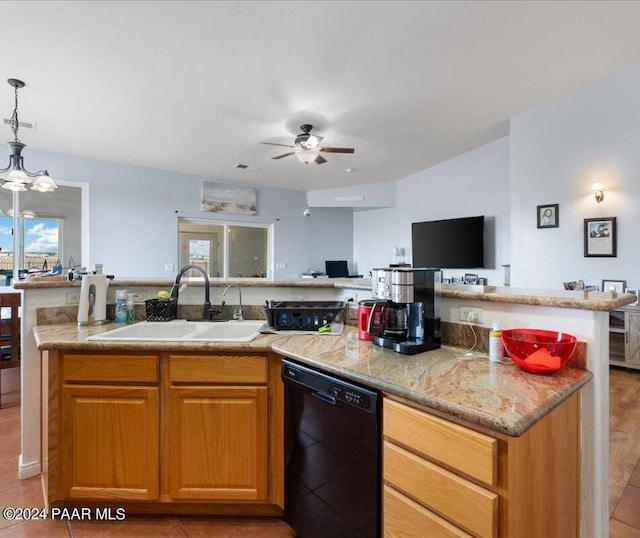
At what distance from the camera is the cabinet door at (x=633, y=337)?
3.73 meters

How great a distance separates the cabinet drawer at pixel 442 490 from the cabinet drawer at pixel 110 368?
3.60 feet

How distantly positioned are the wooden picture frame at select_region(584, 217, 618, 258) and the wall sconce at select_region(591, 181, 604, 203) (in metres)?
0.22

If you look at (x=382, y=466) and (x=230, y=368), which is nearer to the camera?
(x=382, y=466)

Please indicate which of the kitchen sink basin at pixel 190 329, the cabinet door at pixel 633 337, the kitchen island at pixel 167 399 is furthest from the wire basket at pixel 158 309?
the cabinet door at pixel 633 337

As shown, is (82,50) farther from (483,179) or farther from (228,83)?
(483,179)

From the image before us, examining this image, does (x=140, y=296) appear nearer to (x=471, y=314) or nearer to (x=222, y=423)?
(x=222, y=423)

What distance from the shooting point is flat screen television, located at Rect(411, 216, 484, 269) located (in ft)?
17.5

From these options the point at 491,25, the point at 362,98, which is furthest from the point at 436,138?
the point at 491,25

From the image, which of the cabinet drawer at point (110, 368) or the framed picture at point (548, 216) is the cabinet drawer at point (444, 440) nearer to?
the cabinet drawer at point (110, 368)

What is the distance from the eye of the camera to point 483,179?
5.33 metres

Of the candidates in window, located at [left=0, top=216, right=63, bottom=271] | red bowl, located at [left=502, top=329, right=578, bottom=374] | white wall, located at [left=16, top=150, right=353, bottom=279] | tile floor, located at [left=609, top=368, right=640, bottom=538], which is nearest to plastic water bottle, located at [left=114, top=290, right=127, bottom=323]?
red bowl, located at [left=502, top=329, right=578, bottom=374]

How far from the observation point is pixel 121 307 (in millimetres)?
2109

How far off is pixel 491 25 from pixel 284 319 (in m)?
2.44

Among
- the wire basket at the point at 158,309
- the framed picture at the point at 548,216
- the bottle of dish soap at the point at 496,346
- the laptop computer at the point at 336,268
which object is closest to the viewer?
the bottle of dish soap at the point at 496,346
